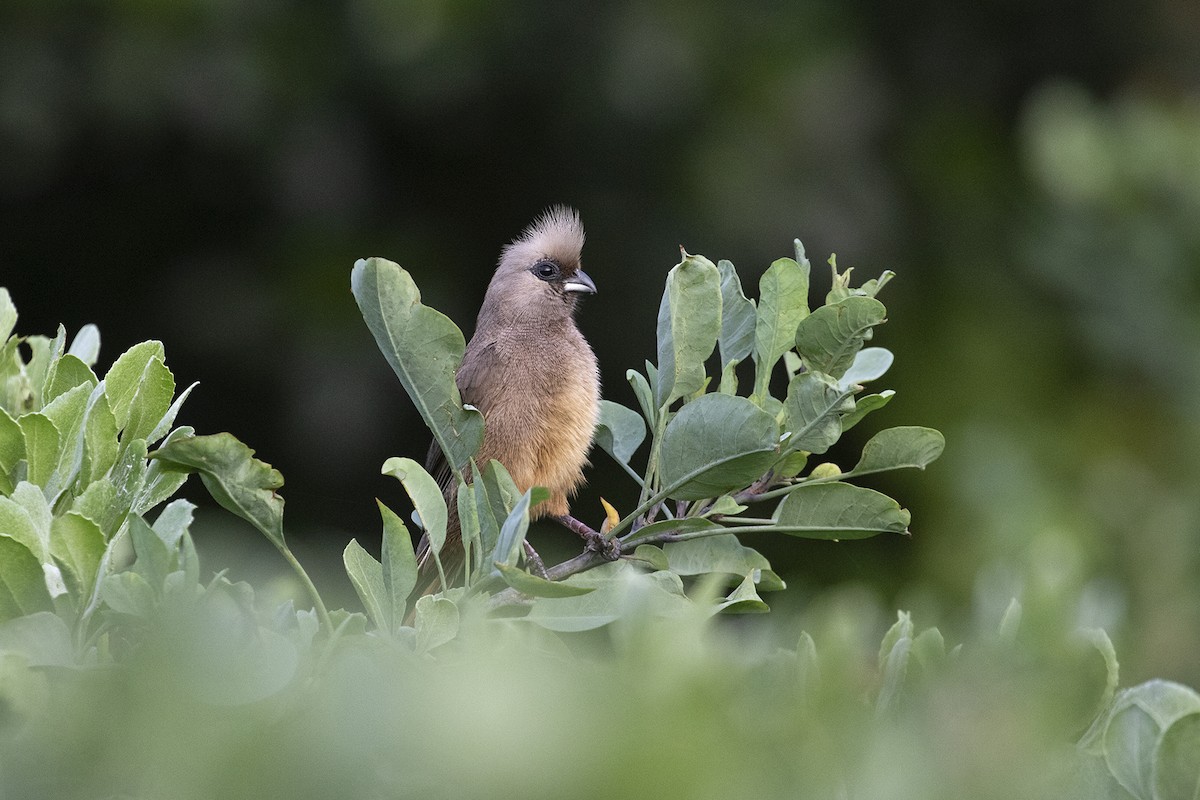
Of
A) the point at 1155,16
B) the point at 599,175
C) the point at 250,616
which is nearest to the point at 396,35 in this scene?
the point at 599,175

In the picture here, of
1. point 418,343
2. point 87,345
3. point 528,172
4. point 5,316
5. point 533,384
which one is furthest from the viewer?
point 528,172

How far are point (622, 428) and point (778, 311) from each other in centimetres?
41

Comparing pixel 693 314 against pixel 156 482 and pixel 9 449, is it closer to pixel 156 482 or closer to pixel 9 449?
pixel 156 482

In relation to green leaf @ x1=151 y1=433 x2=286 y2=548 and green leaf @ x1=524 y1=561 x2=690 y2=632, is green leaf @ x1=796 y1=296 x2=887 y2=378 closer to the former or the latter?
green leaf @ x1=524 y1=561 x2=690 y2=632

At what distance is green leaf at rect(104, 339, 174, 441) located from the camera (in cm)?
180

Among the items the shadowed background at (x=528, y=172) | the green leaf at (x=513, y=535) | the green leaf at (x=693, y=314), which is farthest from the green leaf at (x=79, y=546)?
the shadowed background at (x=528, y=172)

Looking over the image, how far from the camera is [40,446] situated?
171cm

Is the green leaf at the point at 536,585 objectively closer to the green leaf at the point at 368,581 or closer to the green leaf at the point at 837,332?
the green leaf at the point at 368,581

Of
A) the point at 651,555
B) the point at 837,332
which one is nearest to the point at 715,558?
the point at 651,555

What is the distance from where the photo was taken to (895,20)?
9836mm

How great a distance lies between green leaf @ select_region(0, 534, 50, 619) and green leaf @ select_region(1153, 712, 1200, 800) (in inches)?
45.2

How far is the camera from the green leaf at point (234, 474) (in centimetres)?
154

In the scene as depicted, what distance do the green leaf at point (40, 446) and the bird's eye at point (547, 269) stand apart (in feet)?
8.36

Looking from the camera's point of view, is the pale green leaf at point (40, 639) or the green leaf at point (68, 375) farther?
the green leaf at point (68, 375)
